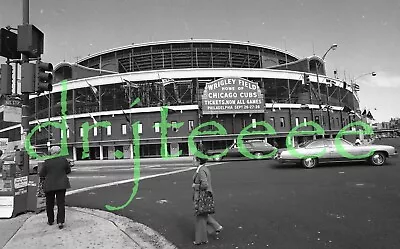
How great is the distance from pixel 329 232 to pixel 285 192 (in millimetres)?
3733

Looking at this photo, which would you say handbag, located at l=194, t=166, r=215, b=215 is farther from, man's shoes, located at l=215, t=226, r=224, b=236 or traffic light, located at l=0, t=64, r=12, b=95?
traffic light, located at l=0, t=64, r=12, b=95

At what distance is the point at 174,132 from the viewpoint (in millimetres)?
35750

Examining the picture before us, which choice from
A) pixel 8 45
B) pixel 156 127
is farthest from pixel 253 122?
pixel 8 45

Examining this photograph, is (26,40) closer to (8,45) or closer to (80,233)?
(8,45)

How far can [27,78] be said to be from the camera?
647 cm

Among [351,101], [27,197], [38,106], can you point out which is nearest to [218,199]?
[27,197]

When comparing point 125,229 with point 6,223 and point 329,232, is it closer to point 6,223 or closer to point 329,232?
point 6,223

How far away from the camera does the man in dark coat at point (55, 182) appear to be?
6086mm

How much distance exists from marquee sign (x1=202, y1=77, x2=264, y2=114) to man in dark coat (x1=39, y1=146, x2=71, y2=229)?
27527 millimetres

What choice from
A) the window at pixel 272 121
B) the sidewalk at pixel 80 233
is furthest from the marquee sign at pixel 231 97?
the sidewalk at pixel 80 233

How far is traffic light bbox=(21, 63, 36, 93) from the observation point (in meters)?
6.43

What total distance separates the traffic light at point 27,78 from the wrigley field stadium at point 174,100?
2732cm

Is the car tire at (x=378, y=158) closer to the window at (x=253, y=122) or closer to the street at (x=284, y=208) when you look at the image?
the street at (x=284, y=208)

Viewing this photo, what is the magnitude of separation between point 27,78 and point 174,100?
30.6 metres
